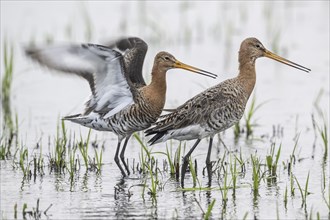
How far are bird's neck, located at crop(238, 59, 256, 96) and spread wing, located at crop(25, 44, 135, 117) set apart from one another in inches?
45.8

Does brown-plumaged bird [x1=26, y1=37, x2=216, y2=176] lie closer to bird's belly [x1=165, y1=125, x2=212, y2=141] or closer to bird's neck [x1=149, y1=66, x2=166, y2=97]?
bird's neck [x1=149, y1=66, x2=166, y2=97]

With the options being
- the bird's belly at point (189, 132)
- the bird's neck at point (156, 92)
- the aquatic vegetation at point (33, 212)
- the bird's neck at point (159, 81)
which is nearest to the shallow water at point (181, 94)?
the aquatic vegetation at point (33, 212)

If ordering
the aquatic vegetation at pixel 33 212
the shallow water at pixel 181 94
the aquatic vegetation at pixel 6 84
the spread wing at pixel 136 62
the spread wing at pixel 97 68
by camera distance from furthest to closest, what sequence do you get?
the aquatic vegetation at pixel 6 84 → the spread wing at pixel 136 62 → the spread wing at pixel 97 68 → the shallow water at pixel 181 94 → the aquatic vegetation at pixel 33 212

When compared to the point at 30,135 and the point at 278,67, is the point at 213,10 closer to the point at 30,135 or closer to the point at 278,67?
the point at 278,67

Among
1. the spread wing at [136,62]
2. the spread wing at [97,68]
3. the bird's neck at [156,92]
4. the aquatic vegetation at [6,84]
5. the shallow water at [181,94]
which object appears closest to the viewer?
the shallow water at [181,94]

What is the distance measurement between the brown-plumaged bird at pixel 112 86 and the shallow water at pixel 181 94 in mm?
356

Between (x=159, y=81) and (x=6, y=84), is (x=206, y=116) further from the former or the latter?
(x=6, y=84)

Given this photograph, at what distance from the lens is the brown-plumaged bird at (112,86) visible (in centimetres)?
890

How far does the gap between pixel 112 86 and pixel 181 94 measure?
3.90 meters

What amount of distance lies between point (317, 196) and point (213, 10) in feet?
31.8

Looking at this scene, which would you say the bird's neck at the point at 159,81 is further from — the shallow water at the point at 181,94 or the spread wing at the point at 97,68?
the shallow water at the point at 181,94

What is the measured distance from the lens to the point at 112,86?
9.37m

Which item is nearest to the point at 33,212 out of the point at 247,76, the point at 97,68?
the point at 97,68

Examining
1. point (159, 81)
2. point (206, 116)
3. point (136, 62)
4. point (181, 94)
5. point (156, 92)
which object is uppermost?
point (136, 62)
